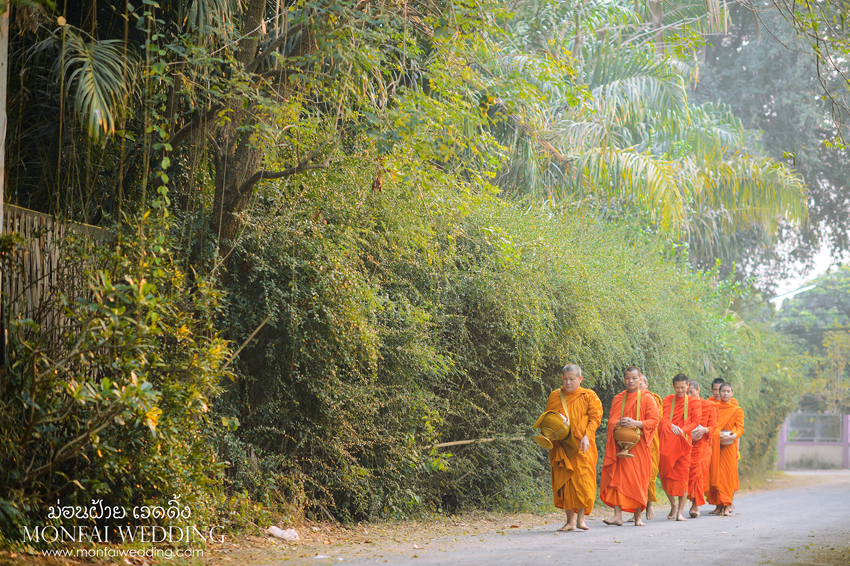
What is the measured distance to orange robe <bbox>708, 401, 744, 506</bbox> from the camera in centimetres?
1171

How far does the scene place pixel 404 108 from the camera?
7.23 metres

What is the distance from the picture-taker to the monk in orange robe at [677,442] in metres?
10.9

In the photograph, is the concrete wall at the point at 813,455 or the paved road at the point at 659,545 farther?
the concrete wall at the point at 813,455

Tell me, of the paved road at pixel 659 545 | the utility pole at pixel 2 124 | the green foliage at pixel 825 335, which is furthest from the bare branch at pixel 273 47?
the green foliage at pixel 825 335

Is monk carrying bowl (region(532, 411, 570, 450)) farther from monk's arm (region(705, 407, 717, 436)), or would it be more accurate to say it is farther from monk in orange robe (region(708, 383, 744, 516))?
monk in orange robe (region(708, 383, 744, 516))

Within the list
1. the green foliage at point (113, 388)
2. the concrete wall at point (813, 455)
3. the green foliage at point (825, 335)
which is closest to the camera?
the green foliage at point (113, 388)

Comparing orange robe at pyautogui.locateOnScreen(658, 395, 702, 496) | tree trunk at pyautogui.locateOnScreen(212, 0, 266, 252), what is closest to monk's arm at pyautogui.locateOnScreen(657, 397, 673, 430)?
orange robe at pyautogui.locateOnScreen(658, 395, 702, 496)

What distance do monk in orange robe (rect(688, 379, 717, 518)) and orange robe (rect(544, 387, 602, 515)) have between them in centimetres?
295

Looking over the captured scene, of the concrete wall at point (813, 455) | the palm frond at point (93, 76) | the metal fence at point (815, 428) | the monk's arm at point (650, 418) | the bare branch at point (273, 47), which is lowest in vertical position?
the concrete wall at point (813, 455)

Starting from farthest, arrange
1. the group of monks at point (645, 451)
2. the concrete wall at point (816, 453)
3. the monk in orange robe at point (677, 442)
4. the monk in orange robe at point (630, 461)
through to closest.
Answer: the concrete wall at point (816, 453) < the monk in orange robe at point (677, 442) < the monk in orange robe at point (630, 461) < the group of monks at point (645, 451)

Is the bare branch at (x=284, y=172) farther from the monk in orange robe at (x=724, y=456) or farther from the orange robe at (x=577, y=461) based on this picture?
the monk in orange robe at (x=724, y=456)

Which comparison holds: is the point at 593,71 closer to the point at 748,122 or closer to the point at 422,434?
the point at 422,434

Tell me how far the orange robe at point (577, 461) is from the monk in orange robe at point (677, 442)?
234 cm

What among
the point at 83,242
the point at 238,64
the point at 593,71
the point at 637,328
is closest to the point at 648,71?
the point at 593,71
